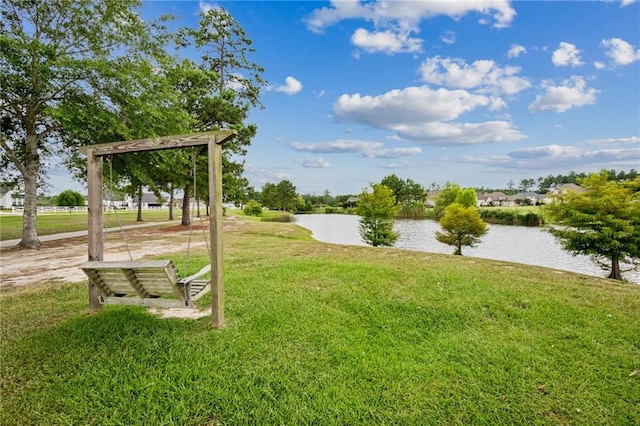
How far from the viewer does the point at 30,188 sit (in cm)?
1080

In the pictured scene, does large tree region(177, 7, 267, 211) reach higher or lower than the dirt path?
higher

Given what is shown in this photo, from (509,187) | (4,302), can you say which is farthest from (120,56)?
(509,187)

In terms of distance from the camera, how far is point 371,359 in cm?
327

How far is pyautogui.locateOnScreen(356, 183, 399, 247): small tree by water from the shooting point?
849 inches

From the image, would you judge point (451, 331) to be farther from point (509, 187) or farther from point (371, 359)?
point (509, 187)

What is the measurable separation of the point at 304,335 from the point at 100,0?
14.5 metres

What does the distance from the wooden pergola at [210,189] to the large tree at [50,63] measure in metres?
6.42

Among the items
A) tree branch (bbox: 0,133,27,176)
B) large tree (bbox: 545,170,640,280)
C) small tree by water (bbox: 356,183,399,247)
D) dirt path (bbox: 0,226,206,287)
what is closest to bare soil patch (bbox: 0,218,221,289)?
dirt path (bbox: 0,226,206,287)

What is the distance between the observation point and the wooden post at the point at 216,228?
388 cm

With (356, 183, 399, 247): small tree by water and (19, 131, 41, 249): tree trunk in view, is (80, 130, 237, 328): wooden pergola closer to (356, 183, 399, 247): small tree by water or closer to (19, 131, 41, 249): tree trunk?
(19, 131, 41, 249): tree trunk

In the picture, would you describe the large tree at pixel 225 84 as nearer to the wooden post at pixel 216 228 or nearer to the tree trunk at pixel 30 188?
the tree trunk at pixel 30 188

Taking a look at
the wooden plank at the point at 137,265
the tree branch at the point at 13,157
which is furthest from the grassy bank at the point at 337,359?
the tree branch at the point at 13,157

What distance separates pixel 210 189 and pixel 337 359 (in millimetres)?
2531

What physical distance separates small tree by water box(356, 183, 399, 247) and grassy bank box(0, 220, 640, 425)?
52.8 feet
